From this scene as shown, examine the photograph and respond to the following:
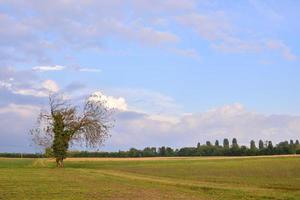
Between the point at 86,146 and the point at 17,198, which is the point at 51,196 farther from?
the point at 86,146

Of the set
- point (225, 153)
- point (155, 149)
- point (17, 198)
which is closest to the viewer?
point (17, 198)

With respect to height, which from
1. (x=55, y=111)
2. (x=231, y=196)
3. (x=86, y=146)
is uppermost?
(x=55, y=111)

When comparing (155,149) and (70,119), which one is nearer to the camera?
(70,119)

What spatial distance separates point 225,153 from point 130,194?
102248 millimetres

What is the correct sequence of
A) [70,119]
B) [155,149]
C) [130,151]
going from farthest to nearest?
[155,149], [130,151], [70,119]

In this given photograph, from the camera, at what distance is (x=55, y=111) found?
220 ft

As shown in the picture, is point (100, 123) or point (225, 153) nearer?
point (100, 123)

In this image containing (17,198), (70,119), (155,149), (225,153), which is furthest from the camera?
(155,149)

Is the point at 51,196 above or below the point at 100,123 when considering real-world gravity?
below

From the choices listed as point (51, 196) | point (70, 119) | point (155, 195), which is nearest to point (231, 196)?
point (155, 195)

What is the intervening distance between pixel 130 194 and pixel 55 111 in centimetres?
4181

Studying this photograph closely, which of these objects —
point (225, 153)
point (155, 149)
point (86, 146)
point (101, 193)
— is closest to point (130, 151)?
point (155, 149)

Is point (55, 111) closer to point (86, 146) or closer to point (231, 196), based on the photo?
point (86, 146)

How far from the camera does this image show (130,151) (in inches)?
5325
